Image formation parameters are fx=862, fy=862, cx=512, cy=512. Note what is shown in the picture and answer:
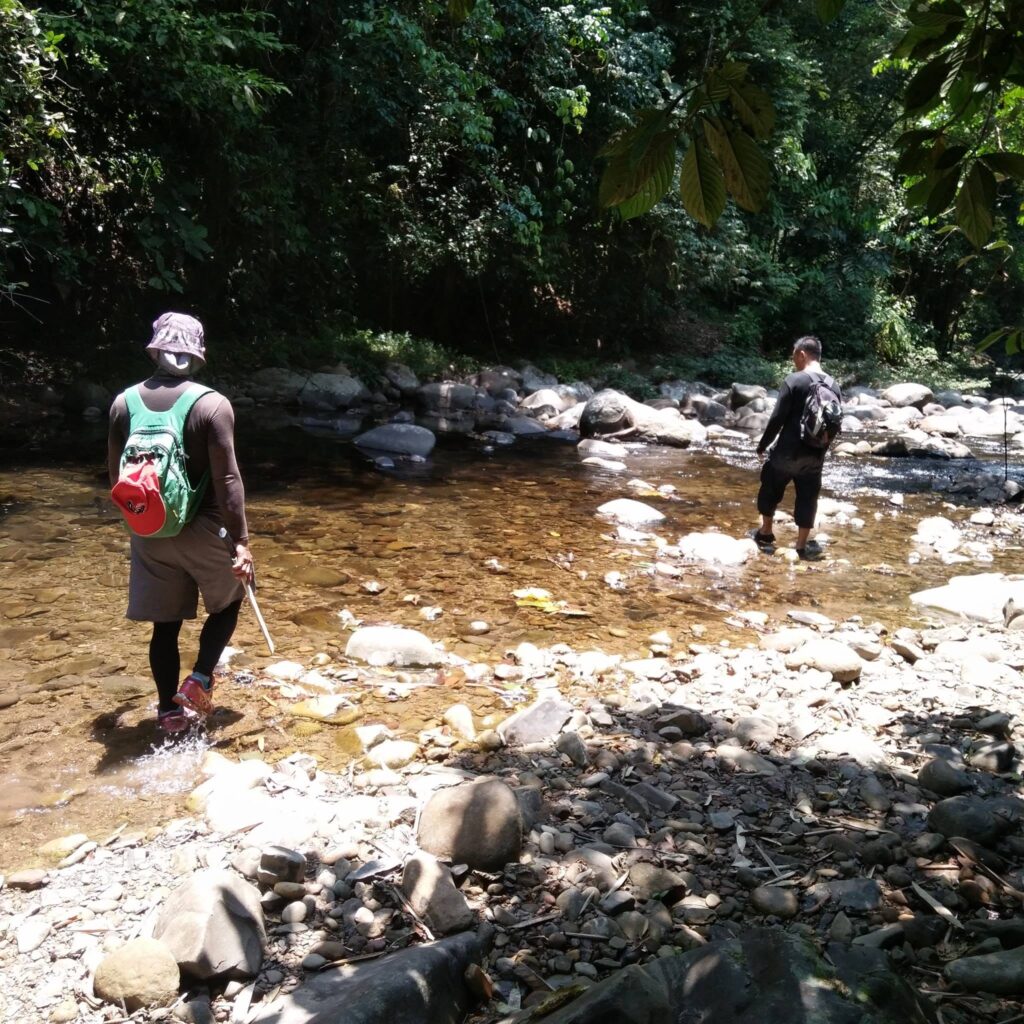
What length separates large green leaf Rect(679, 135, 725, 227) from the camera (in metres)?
1.41

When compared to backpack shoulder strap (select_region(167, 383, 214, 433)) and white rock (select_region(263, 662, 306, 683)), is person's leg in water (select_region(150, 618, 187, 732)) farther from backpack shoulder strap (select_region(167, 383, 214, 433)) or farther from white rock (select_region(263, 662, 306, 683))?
backpack shoulder strap (select_region(167, 383, 214, 433))

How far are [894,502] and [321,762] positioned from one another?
304 inches

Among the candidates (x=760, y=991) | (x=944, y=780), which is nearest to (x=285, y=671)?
(x=944, y=780)

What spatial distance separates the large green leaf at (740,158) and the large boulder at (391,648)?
3325 millimetres

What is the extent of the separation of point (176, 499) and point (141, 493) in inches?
4.9

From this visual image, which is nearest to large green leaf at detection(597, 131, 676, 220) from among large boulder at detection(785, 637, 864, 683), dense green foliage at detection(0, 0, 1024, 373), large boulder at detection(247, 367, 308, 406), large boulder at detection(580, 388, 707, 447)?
dense green foliage at detection(0, 0, 1024, 373)

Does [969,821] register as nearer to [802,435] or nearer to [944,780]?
[944,780]

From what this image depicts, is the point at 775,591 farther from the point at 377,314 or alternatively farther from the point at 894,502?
the point at 377,314

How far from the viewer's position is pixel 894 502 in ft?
30.5

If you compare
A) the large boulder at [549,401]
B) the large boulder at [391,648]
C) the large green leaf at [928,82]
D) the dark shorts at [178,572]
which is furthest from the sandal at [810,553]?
the large boulder at [549,401]

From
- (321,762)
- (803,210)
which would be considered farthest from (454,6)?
(803,210)

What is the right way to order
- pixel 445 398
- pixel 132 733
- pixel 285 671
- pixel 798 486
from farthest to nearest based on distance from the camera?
pixel 445 398 → pixel 798 486 → pixel 285 671 → pixel 132 733

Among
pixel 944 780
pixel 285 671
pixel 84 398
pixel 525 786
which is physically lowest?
pixel 84 398

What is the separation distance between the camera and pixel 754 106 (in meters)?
1.43
